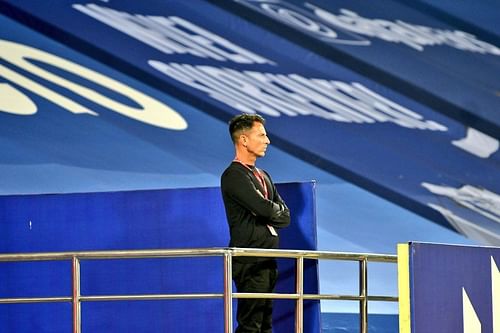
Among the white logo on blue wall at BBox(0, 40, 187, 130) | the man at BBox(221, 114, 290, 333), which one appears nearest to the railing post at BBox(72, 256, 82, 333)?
the man at BBox(221, 114, 290, 333)

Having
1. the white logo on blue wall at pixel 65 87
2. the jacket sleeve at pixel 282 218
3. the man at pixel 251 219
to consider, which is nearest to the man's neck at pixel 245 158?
the man at pixel 251 219

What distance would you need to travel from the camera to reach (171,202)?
5562 mm

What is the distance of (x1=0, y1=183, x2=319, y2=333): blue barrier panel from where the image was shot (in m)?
5.54

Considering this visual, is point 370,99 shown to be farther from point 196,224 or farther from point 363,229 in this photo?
point 196,224

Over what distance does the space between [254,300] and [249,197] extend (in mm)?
468

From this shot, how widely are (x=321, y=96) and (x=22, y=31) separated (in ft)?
7.81

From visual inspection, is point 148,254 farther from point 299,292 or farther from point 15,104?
point 15,104

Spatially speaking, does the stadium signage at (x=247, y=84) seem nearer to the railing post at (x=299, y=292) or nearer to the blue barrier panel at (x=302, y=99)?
the blue barrier panel at (x=302, y=99)

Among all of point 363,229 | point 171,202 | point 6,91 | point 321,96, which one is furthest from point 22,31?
point 171,202

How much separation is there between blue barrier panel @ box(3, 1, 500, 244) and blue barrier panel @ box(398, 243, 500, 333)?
3501 mm

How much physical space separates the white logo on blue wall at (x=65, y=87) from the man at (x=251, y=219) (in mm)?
3481

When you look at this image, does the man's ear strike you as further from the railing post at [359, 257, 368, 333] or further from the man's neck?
the railing post at [359, 257, 368, 333]

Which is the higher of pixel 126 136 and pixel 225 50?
pixel 225 50

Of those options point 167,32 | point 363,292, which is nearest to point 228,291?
point 363,292
